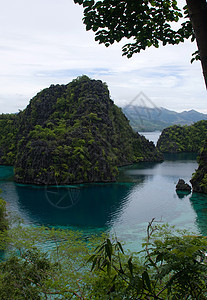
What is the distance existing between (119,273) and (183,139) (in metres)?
112

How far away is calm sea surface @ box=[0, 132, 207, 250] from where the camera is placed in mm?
28208

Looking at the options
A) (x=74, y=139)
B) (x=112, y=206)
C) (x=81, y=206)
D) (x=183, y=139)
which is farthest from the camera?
(x=183, y=139)

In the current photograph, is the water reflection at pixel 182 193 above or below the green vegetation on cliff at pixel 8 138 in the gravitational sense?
below

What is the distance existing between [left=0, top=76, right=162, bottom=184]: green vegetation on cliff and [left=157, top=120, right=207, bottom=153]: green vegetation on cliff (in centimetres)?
2249

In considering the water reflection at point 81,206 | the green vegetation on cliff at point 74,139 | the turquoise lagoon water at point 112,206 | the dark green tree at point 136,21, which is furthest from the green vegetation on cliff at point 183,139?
the dark green tree at point 136,21

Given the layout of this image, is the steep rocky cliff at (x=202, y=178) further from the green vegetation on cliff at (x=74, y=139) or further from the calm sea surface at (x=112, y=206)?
the green vegetation on cliff at (x=74, y=139)

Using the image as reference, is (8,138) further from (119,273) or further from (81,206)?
(119,273)

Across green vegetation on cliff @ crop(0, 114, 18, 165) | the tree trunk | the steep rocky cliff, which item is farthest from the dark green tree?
green vegetation on cliff @ crop(0, 114, 18, 165)

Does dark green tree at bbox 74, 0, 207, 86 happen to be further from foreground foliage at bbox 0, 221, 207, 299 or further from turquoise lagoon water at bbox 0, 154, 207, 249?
turquoise lagoon water at bbox 0, 154, 207, 249

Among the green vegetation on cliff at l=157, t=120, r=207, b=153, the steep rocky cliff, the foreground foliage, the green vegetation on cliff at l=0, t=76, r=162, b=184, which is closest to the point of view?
the foreground foliage

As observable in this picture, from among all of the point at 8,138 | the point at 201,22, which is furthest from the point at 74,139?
the point at 201,22

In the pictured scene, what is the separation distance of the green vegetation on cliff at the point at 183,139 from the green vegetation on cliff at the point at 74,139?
73.8 feet

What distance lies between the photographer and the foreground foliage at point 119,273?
11.4 feet

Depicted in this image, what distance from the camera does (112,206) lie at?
1404 inches
